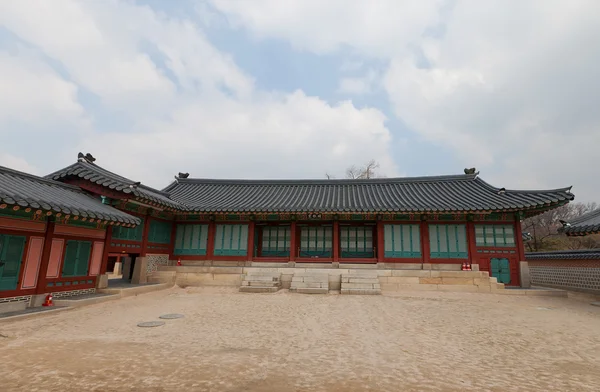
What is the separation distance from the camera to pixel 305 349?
6.90 metres

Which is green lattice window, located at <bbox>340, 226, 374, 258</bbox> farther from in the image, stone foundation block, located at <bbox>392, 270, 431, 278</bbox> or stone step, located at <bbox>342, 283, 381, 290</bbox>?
stone step, located at <bbox>342, 283, 381, 290</bbox>

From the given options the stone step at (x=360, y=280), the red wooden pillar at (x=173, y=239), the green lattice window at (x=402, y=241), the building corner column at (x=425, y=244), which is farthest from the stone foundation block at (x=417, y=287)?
the red wooden pillar at (x=173, y=239)

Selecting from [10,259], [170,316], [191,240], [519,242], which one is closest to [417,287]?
[519,242]

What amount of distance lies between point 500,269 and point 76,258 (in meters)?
21.7

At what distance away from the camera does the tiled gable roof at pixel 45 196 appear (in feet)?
29.9

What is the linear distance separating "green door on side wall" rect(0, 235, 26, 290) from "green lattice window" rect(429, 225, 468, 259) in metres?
19.4

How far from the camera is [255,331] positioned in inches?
332

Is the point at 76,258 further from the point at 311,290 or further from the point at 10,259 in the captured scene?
the point at 311,290

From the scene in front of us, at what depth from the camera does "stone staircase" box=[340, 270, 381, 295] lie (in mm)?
15133

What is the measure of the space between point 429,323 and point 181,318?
26.0 ft

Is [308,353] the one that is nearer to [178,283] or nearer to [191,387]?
[191,387]

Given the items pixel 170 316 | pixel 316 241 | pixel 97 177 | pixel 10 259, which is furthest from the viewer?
pixel 316 241

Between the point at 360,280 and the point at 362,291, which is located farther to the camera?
the point at 360,280

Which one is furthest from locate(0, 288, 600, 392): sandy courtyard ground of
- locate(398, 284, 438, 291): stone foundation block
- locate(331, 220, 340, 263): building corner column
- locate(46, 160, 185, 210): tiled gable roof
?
locate(331, 220, 340, 263): building corner column
